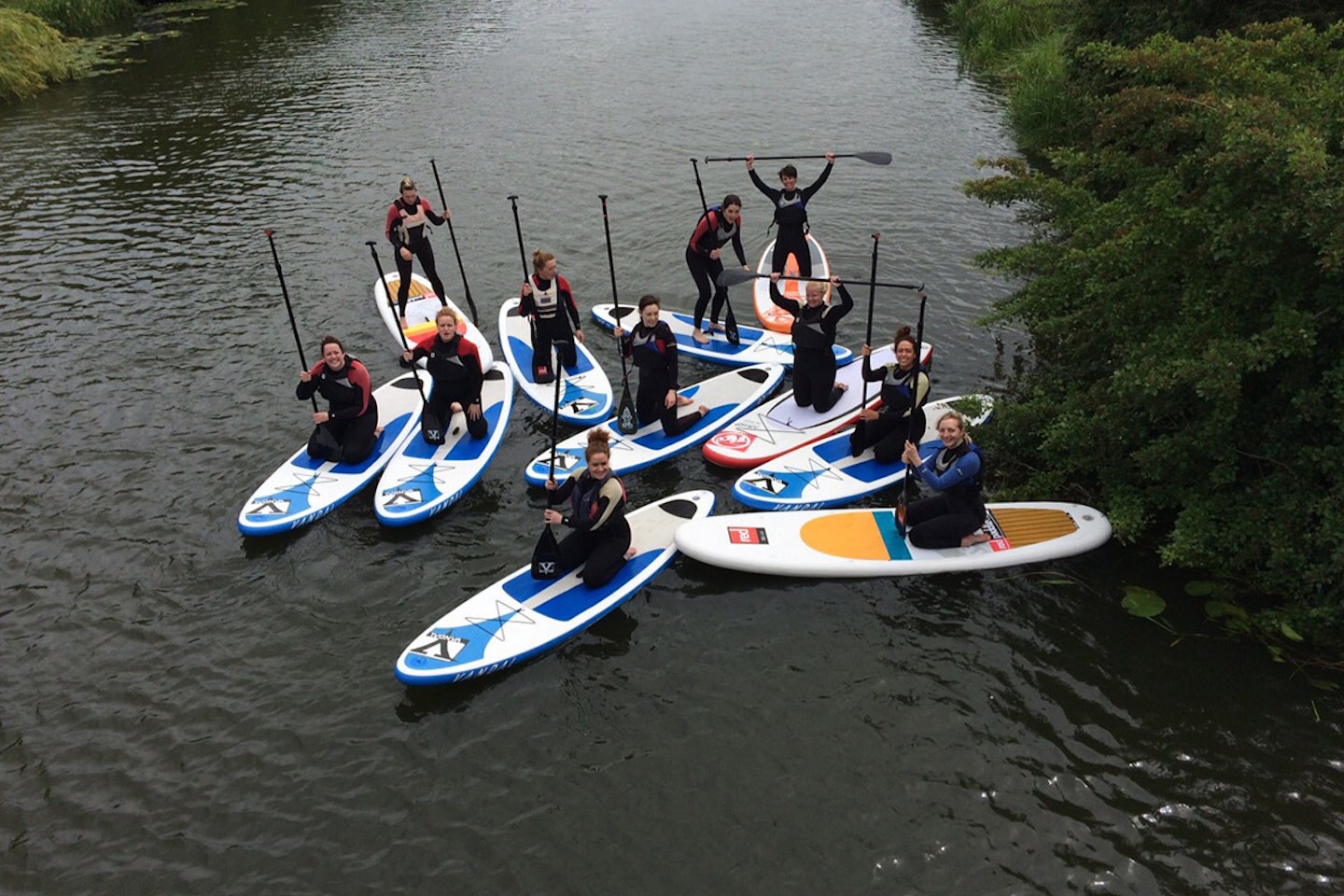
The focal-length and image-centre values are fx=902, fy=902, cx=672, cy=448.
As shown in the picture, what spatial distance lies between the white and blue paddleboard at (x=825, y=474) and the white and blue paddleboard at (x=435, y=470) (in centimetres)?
327

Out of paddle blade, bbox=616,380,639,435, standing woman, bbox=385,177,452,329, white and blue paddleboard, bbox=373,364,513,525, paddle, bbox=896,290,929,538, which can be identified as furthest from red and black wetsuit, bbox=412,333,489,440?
paddle, bbox=896,290,929,538

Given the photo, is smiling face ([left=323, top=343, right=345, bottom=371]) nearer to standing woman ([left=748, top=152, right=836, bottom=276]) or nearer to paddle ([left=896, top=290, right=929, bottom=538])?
paddle ([left=896, top=290, right=929, bottom=538])

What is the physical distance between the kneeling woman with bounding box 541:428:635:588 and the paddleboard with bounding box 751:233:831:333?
6.28 meters

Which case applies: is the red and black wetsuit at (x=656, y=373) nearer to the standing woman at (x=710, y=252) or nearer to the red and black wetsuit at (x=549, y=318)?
the red and black wetsuit at (x=549, y=318)

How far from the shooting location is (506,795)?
7578mm

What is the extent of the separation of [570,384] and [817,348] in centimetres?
362

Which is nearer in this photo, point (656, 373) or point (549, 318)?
point (656, 373)

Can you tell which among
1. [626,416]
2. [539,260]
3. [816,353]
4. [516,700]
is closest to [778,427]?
[816,353]

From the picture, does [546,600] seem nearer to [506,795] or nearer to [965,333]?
[506,795]

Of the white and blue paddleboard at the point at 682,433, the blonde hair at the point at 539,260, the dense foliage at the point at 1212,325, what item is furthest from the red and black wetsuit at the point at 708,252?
the dense foliage at the point at 1212,325

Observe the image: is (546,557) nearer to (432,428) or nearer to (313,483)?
(432,428)

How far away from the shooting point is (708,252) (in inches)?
551

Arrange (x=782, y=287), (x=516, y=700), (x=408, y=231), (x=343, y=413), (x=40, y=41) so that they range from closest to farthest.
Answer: (x=516, y=700) < (x=343, y=413) < (x=408, y=231) < (x=782, y=287) < (x=40, y=41)

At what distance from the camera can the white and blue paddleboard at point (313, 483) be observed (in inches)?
408
